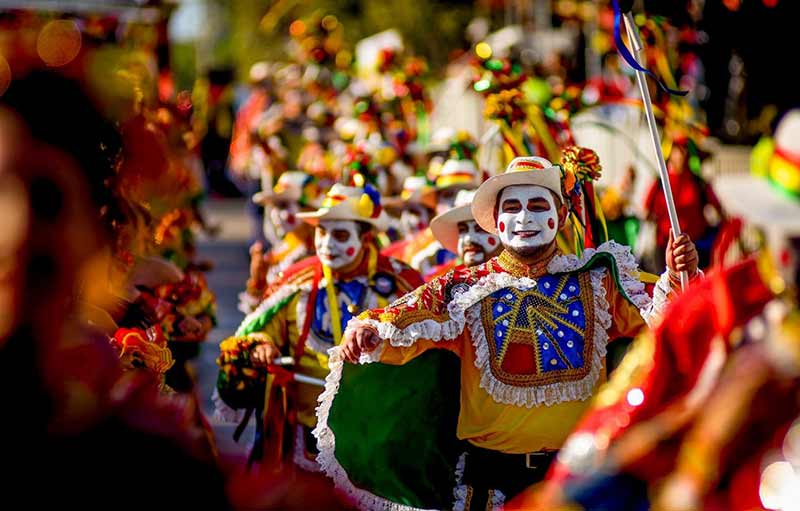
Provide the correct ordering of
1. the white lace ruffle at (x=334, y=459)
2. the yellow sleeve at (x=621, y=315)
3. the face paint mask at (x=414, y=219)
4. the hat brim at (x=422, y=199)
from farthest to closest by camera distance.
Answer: the face paint mask at (x=414, y=219)
the hat brim at (x=422, y=199)
the white lace ruffle at (x=334, y=459)
the yellow sleeve at (x=621, y=315)

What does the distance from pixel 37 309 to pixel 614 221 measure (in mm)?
7516

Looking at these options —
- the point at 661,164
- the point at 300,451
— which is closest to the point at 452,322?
the point at 661,164

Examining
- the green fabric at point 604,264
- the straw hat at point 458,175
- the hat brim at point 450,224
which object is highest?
the straw hat at point 458,175

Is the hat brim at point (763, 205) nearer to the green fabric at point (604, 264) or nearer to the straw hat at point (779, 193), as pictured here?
the straw hat at point (779, 193)

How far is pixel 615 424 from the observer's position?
323cm

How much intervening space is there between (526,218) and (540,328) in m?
0.45

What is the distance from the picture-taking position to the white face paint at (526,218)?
5477mm

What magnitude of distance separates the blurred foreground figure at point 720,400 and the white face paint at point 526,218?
216 centimetres

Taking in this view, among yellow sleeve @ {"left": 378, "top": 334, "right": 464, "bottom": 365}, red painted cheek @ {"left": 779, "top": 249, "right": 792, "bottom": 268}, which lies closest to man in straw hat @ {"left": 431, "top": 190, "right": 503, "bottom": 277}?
yellow sleeve @ {"left": 378, "top": 334, "right": 464, "bottom": 365}

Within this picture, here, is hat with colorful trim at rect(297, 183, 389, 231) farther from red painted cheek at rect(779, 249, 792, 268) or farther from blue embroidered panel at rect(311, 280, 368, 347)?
red painted cheek at rect(779, 249, 792, 268)

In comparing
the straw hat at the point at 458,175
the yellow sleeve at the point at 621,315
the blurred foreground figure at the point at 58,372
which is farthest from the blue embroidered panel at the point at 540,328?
the straw hat at the point at 458,175

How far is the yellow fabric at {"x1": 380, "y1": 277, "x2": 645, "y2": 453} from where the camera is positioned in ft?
17.6

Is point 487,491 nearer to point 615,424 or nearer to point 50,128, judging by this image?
point 615,424

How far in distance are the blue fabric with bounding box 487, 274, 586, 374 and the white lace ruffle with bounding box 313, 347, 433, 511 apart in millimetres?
728
